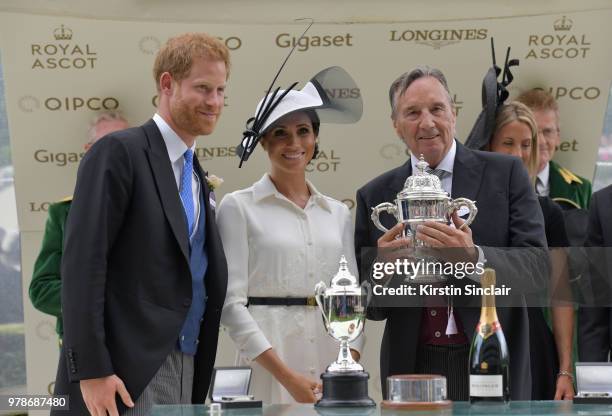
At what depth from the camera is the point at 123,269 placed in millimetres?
3361

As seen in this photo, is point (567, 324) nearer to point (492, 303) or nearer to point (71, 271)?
point (492, 303)

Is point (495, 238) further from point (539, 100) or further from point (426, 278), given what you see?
point (539, 100)

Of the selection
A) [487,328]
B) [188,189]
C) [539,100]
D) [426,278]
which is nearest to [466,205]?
[426,278]

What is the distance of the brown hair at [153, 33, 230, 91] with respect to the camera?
142 inches

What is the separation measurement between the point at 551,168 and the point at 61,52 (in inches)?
90.7

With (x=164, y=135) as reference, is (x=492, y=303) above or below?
below

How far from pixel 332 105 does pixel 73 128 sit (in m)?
1.85

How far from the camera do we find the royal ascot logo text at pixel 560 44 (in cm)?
541

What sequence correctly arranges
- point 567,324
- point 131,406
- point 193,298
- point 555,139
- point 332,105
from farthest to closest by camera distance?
point 555,139 < point 567,324 < point 332,105 < point 193,298 < point 131,406

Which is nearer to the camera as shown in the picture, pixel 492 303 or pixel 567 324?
pixel 492 303

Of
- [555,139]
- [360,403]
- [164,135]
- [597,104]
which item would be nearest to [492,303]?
[360,403]

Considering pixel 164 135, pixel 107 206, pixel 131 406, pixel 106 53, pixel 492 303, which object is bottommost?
pixel 131 406

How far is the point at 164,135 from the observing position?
142 inches

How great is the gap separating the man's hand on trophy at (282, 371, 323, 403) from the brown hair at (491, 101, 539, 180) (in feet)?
4.61
